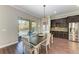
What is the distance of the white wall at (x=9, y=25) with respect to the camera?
4.49 m

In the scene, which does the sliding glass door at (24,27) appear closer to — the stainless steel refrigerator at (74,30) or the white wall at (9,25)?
the white wall at (9,25)

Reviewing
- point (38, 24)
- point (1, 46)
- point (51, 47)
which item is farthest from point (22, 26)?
point (51, 47)

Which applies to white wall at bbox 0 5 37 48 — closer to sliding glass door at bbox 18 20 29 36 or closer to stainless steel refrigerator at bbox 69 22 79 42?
sliding glass door at bbox 18 20 29 36

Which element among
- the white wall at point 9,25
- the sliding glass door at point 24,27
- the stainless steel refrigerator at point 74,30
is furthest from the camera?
the stainless steel refrigerator at point 74,30

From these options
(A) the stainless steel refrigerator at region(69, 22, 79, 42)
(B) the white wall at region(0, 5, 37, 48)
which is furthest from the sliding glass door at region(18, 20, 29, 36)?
(A) the stainless steel refrigerator at region(69, 22, 79, 42)

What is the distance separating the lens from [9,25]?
191 inches

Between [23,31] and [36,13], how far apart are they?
957mm

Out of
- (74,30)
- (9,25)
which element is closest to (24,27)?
(9,25)

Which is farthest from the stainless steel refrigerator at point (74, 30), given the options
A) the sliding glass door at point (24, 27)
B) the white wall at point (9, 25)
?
the white wall at point (9, 25)

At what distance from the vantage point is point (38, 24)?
404cm

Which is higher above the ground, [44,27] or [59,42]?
[44,27]

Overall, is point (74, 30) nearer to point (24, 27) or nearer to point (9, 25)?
point (24, 27)

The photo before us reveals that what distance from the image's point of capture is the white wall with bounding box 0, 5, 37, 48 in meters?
4.49
